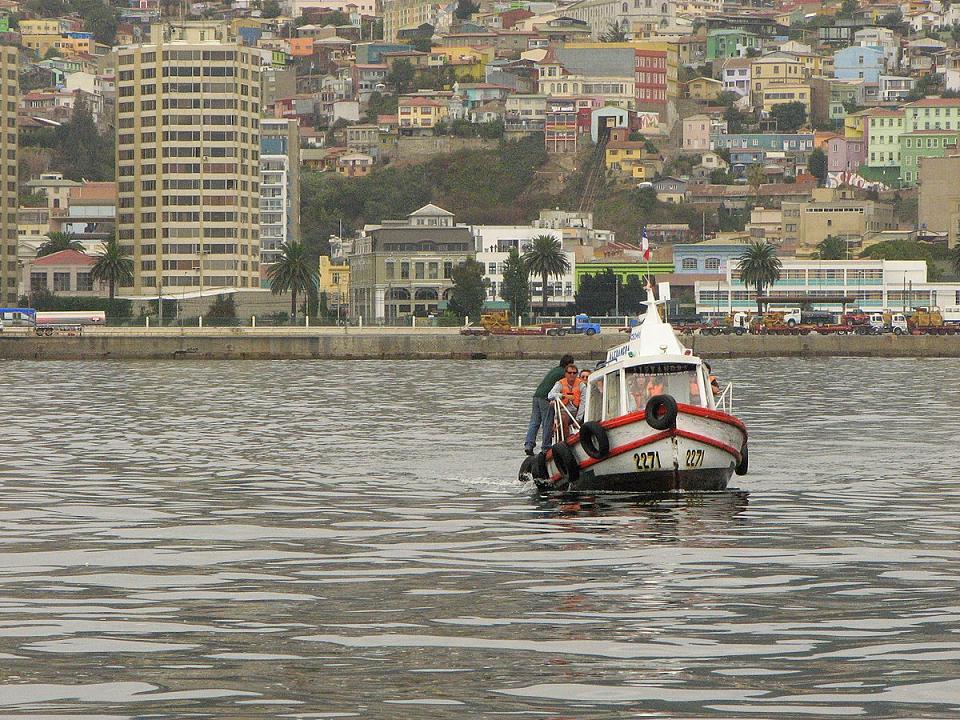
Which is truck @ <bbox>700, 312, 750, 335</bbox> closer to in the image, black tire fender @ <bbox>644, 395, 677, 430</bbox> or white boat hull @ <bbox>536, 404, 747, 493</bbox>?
white boat hull @ <bbox>536, 404, 747, 493</bbox>

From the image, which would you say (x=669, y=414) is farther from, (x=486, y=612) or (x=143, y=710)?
(x=143, y=710)

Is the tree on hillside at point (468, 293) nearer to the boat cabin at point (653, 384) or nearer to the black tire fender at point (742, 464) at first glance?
the black tire fender at point (742, 464)

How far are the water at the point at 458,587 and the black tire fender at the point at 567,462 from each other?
117 centimetres

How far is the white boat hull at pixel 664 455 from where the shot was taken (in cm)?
3541

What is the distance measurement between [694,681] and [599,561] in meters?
8.28

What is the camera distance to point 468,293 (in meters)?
192

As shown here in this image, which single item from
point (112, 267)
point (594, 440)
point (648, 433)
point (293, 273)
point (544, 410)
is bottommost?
point (594, 440)

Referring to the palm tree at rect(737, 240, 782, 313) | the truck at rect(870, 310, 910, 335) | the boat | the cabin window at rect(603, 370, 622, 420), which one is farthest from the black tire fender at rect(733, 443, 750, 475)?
the palm tree at rect(737, 240, 782, 313)

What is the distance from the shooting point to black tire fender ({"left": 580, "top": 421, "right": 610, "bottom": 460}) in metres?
35.7

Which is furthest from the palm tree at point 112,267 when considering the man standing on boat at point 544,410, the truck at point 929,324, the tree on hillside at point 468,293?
the man standing on boat at point 544,410

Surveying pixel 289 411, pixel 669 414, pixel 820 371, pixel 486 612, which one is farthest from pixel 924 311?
pixel 486 612

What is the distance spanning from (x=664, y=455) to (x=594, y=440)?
1342 millimetres

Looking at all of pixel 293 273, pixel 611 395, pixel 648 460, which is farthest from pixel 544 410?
pixel 293 273

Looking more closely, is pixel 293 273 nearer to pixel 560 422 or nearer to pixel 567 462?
pixel 560 422
